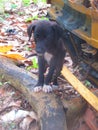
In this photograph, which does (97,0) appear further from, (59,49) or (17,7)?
(17,7)

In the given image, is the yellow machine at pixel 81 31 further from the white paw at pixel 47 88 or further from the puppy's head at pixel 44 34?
the white paw at pixel 47 88

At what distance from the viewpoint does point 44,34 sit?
4.21 m

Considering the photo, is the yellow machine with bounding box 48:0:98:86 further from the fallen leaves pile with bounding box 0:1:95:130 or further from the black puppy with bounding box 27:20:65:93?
the fallen leaves pile with bounding box 0:1:95:130

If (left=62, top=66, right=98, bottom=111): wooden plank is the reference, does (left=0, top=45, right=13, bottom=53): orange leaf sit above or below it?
below

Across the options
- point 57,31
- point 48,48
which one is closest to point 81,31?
point 57,31

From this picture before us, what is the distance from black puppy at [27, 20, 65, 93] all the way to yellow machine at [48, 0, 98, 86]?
0.12 meters

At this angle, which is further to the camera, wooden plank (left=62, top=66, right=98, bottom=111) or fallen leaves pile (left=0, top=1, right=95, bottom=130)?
fallen leaves pile (left=0, top=1, right=95, bottom=130)

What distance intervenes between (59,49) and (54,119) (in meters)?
0.95

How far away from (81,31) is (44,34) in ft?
1.62

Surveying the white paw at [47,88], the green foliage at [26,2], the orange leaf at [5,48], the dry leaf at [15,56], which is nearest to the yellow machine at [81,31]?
the white paw at [47,88]

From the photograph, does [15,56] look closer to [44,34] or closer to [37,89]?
[37,89]

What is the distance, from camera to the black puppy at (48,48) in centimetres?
420

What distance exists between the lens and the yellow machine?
3.57 meters

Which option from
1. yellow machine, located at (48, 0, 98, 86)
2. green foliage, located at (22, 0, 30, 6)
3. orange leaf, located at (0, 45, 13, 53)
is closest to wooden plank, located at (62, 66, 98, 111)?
yellow machine, located at (48, 0, 98, 86)
